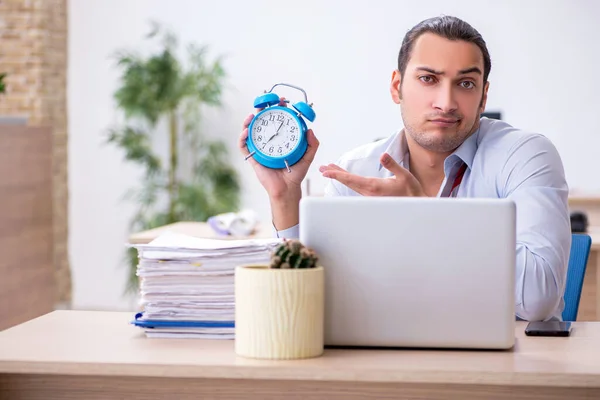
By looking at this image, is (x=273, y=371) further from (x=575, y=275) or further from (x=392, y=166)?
(x=575, y=275)

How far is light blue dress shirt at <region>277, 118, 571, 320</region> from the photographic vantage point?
1581 mm

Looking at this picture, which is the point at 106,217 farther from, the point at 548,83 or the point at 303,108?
the point at 303,108

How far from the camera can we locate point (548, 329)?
1419 mm

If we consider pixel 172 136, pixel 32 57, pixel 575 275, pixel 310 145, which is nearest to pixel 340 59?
pixel 172 136

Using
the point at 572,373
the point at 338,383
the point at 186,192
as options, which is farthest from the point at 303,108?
the point at 186,192

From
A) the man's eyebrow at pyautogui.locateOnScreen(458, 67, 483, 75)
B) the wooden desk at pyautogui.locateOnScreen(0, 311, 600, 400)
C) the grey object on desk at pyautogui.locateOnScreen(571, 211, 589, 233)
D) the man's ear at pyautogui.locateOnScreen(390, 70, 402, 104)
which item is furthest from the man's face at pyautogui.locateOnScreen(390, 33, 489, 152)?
the grey object on desk at pyautogui.locateOnScreen(571, 211, 589, 233)

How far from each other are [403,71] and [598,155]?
4547mm

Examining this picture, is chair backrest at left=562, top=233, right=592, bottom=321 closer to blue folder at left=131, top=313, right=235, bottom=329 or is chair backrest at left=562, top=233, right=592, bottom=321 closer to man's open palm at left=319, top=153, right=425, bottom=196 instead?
man's open palm at left=319, top=153, right=425, bottom=196

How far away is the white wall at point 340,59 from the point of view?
613cm

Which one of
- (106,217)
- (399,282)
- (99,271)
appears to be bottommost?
(99,271)

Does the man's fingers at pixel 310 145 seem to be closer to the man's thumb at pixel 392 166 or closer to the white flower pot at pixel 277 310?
the man's thumb at pixel 392 166

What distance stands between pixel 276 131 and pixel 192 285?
393 millimetres

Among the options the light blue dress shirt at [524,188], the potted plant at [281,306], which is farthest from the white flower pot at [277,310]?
the light blue dress shirt at [524,188]

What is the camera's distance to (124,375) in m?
1.18
